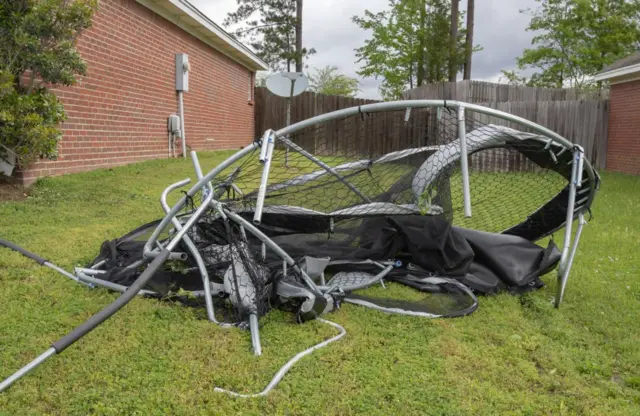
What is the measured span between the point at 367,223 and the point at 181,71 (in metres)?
8.44

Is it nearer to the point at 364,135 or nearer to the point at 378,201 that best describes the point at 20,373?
the point at 378,201

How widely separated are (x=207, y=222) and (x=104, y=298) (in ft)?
2.71

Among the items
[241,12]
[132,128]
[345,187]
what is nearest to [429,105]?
[345,187]

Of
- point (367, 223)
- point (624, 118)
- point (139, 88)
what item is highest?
point (139, 88)

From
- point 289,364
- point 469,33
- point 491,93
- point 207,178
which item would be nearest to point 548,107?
point 491,93

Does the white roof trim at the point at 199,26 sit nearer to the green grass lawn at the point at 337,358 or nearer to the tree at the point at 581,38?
the green grass lawn at the point at 337,358

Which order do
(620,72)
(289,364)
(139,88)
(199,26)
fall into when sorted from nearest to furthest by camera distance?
(289,364) < (139,88) < (199,26) < (620,72)

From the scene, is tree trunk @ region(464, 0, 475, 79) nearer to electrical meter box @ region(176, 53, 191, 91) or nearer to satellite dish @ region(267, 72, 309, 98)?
satellite dish @ region(267, 72, 309, 98)

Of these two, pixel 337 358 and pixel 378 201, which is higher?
pixel 378 201

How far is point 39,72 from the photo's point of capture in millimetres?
5578

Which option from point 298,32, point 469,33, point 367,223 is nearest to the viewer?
point 367,223

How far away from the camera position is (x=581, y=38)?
92.4ft

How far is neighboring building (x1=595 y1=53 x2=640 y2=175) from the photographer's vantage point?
41.0 ft

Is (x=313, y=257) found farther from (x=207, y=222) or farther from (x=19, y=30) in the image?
(x=19, y=30)
